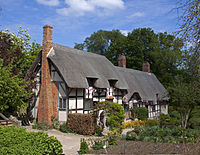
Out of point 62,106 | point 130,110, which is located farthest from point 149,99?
point 62,106

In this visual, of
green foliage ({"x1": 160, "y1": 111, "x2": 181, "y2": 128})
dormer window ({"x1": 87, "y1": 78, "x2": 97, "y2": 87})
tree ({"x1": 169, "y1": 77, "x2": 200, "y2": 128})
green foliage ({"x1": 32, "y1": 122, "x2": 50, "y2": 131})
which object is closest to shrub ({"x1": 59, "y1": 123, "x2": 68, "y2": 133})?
green foliage ({"x1": 32, "y1": 122, "x2": 50, "y2": 131})

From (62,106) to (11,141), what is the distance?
8.34 meters

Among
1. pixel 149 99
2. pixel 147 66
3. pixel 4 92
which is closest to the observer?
pixel 4 92

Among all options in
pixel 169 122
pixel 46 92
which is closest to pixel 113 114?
pixel 46 92

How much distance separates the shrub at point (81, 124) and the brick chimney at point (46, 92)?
1.81 m

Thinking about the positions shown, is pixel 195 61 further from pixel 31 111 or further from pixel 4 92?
pixel 31 111

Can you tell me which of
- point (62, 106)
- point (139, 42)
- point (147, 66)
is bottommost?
point (62, 106)

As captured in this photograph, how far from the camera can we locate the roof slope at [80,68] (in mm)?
15617

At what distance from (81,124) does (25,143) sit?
719 cm

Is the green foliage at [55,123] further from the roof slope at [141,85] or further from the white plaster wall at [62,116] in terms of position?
the roof slope at [141,85]

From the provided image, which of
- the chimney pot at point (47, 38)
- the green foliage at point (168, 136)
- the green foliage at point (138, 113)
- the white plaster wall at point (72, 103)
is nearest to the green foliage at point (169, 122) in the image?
the green foliage at point (138, 113)

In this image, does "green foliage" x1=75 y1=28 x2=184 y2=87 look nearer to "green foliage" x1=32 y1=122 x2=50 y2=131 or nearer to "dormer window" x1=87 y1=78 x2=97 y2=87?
"dormer window" x1=87 y1=78 x2=97 y2=87

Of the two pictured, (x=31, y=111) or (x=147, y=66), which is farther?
(x=147, y=66)

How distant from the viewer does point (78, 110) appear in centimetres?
1628
